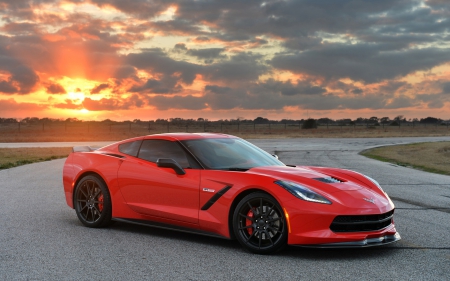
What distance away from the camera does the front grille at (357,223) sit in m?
6.07

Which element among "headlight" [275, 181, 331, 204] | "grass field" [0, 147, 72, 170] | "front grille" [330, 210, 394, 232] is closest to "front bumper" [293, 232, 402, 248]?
"front grille" [330, 210, 394, 232]

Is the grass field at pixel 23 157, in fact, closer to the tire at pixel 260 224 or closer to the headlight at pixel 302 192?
the tire at pixel 260 224

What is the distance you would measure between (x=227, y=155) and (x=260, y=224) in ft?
4.23

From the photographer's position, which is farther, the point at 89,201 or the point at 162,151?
the point at 89,201

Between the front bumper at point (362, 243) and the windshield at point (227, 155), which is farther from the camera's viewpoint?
the windshield at point (227, 155)

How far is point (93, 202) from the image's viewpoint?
26.6ft

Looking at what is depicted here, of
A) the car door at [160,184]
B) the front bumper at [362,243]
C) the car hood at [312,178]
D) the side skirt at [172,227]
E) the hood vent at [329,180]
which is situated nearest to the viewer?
the front bumper at [362,243]

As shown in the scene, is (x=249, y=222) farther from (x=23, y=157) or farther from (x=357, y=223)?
(x=23, y=157)

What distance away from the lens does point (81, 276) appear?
5.44m

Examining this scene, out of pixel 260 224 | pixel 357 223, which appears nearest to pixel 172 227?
pixel 260 224

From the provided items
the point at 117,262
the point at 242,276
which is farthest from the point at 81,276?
the point at 242,276

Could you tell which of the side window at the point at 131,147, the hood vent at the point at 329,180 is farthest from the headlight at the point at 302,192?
the side window at the point at 131,147

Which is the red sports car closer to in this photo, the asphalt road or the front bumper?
the front bumper

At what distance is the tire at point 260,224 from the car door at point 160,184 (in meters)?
0.64
